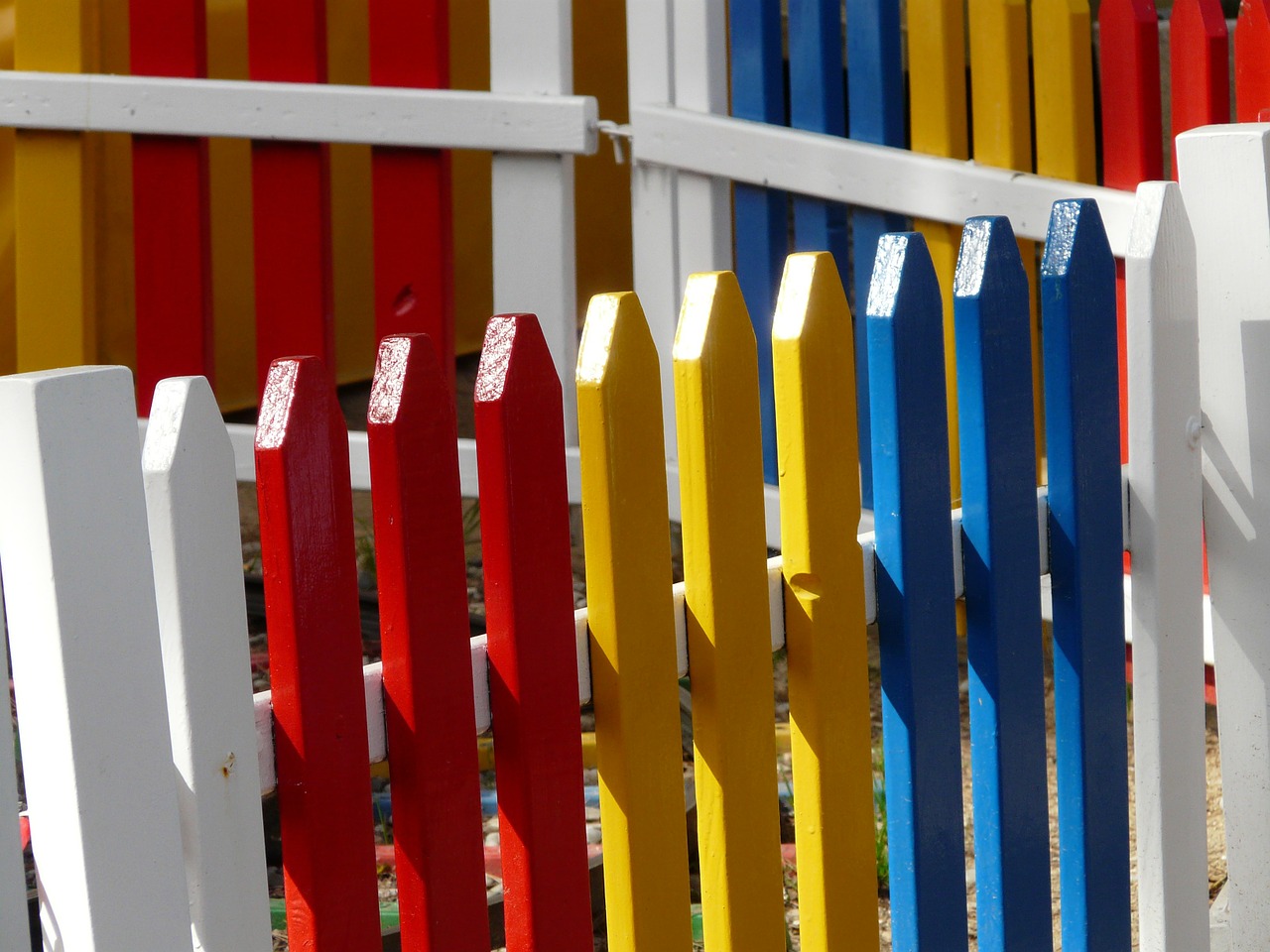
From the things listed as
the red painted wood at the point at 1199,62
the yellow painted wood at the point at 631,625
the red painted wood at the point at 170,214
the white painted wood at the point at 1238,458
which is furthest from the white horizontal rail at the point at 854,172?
the yellow painted wood at the point at 631,625

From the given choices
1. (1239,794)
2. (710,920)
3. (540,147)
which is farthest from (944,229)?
(710,920)

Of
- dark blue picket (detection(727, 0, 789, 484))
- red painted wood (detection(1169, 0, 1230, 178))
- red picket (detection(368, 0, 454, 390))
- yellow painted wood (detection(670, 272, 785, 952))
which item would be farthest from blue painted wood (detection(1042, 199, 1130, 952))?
red picket (detection(368, 0, 454, 390))

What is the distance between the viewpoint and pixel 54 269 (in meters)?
2.79

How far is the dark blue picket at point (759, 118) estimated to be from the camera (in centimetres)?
281

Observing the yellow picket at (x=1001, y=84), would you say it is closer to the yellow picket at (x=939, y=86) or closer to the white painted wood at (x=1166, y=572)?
the yellow picket at (x=939, y=86)

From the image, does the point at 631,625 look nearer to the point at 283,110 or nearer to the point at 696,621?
the point at 696,621

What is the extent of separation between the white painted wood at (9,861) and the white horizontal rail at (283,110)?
181 cm

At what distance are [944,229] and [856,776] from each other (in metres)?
1.43

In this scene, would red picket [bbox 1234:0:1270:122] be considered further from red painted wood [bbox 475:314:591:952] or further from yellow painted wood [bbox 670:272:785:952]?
red painted wood [bbox 475:314:591:952]

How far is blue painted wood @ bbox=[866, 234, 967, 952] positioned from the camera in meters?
1.55

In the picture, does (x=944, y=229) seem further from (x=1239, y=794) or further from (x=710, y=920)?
(x=710, y=920)

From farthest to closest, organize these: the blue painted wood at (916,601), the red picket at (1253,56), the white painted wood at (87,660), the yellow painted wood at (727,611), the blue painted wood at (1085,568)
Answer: the red picket at (1253,56) < the blue painted wood at (1085,568) < the blue painted wood at (916,601) < the yellow painted wood at (727,611) < the white painted wood at (87,660)

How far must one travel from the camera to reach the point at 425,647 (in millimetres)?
1233

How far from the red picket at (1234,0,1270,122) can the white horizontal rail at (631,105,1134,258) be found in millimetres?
236
